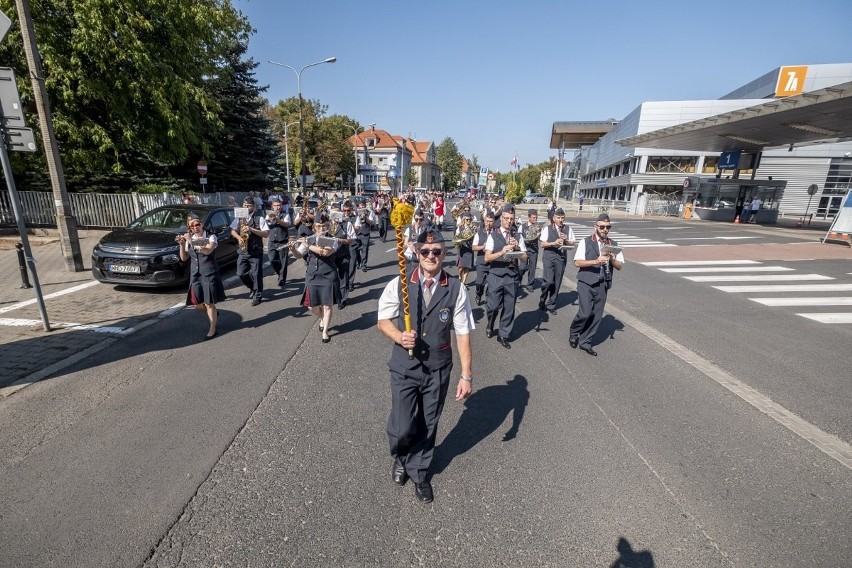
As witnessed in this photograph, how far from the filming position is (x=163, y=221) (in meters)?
9.47

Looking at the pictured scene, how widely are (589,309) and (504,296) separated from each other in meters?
1.24

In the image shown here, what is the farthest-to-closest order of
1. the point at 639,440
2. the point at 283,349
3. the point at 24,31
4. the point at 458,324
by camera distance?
1. the point at 24,31
2. the point at 283,349
3. the point at 639,440
4. the point at 458,324

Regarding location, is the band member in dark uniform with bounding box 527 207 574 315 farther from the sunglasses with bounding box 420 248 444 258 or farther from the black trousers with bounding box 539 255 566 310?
the sunglasses with bounding box 420 248 444 258

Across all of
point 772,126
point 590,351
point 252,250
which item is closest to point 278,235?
point 252,250

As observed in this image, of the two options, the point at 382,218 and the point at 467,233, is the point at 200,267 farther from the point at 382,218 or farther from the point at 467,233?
the point at 382,218

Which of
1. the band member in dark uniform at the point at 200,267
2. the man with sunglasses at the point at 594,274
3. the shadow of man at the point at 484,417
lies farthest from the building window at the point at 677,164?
the band member in dark uniform at the point at 200,267

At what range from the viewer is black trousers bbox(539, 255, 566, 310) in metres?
7.73

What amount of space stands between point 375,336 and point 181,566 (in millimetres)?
4066

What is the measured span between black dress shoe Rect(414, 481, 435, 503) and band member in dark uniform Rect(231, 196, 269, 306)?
6.01 metres

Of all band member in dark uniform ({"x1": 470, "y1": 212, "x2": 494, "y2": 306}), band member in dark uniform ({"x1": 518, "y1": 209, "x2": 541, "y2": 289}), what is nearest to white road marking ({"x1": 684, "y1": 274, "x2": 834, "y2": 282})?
band member in dark uniform ({"x1": 518, "y1": 209, "x2": 541, "y2": 289})

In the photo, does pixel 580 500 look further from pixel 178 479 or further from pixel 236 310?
pixel 236 310

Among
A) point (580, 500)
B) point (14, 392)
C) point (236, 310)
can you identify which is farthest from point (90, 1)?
point (580, 500)

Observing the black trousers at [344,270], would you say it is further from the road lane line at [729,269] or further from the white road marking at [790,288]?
the road lane line at [729,269]

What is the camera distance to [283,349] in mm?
5828
